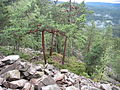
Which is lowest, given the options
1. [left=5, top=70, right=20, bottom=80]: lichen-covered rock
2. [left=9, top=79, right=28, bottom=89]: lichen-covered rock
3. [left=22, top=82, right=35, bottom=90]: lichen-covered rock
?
[left=22, top=82, right=35, bottom=90]: lichen-covered rock

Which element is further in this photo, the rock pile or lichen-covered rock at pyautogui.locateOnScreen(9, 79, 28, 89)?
the rock pile

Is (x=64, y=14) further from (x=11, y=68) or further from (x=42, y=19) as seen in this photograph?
(x=11, y=68)

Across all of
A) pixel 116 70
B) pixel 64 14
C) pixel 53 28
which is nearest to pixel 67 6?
pixel 64 14

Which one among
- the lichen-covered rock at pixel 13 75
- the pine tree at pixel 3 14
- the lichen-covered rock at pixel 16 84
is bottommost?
the lichen-covered rock at pixel 16 84

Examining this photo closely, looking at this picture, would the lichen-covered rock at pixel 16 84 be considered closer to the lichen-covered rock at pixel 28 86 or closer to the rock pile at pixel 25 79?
the rock pile at pixel 25 79

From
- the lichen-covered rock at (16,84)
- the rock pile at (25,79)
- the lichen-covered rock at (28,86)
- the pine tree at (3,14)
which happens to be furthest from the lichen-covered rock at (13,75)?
the pine tree at (3,14)

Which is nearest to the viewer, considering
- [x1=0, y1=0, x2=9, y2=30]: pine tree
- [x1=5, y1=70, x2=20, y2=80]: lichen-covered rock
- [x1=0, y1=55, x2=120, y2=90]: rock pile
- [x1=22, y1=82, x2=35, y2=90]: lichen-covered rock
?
[x1=22, y1=82, x2=35, y2=90]: lichen-covered rock

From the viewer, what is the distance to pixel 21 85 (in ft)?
28.1

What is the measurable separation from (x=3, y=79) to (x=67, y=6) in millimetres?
12923

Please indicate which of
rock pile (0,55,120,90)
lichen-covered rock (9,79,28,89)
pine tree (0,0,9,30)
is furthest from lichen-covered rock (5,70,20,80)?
pine tree (0,0,9,30)

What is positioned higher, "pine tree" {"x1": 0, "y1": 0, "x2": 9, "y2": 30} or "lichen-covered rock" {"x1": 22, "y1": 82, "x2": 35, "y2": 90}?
"pine tree" {"x1": 0, "y1": 0, "x2": 9, "y2": 30}

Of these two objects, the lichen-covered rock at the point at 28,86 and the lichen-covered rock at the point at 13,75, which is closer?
the lichen-covered rock at the point at 28,86

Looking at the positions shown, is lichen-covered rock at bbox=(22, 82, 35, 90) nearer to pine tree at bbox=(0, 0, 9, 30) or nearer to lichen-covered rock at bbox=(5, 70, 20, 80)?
lichen-covered rock at bbox=(5, 70, 20, 80)

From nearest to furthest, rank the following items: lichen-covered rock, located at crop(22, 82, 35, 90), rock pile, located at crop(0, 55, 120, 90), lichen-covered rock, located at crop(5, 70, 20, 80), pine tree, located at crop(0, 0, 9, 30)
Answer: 1. lichen-covered rock, located at crop(22, 82, 35, 90)
2. rock pile, located at crop(0, 55, 120, 90)
3. lichen-covered rock, located at crop(5, 70, 20, 80)
4. pine tree, located at crop(0, 0, 9, 30)
